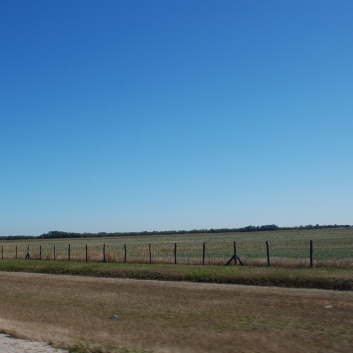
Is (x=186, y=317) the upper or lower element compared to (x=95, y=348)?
lower

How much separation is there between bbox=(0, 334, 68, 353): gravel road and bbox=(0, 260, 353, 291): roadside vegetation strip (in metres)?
12.7

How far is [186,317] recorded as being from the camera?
1450cm

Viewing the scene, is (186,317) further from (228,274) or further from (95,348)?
(228,274)

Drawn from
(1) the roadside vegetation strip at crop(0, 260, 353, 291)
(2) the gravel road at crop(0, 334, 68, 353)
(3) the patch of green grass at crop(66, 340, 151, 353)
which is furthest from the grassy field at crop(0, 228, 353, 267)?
(2) the gravel road at crop(0, 334, 68, 353)

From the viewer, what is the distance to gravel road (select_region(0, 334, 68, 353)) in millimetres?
10508

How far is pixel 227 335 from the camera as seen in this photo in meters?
11.8

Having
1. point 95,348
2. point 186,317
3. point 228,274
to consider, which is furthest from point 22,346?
point 228,274

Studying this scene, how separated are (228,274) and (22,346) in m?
14.2

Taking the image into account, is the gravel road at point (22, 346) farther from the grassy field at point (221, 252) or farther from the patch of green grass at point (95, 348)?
the grassy field at point (221, 252)

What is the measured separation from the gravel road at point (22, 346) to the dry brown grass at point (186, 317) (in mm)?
393

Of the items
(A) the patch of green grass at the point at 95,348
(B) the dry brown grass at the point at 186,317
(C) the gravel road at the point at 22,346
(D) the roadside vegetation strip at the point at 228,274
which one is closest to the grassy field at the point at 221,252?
(D) the roadside vegetation strip at the point at 228,274

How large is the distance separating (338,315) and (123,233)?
556 feet

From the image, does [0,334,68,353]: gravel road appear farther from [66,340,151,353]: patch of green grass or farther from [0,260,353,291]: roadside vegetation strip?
[0,260,353,291]: roadside vegetation strip

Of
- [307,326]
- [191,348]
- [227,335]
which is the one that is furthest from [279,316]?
[191,348]
